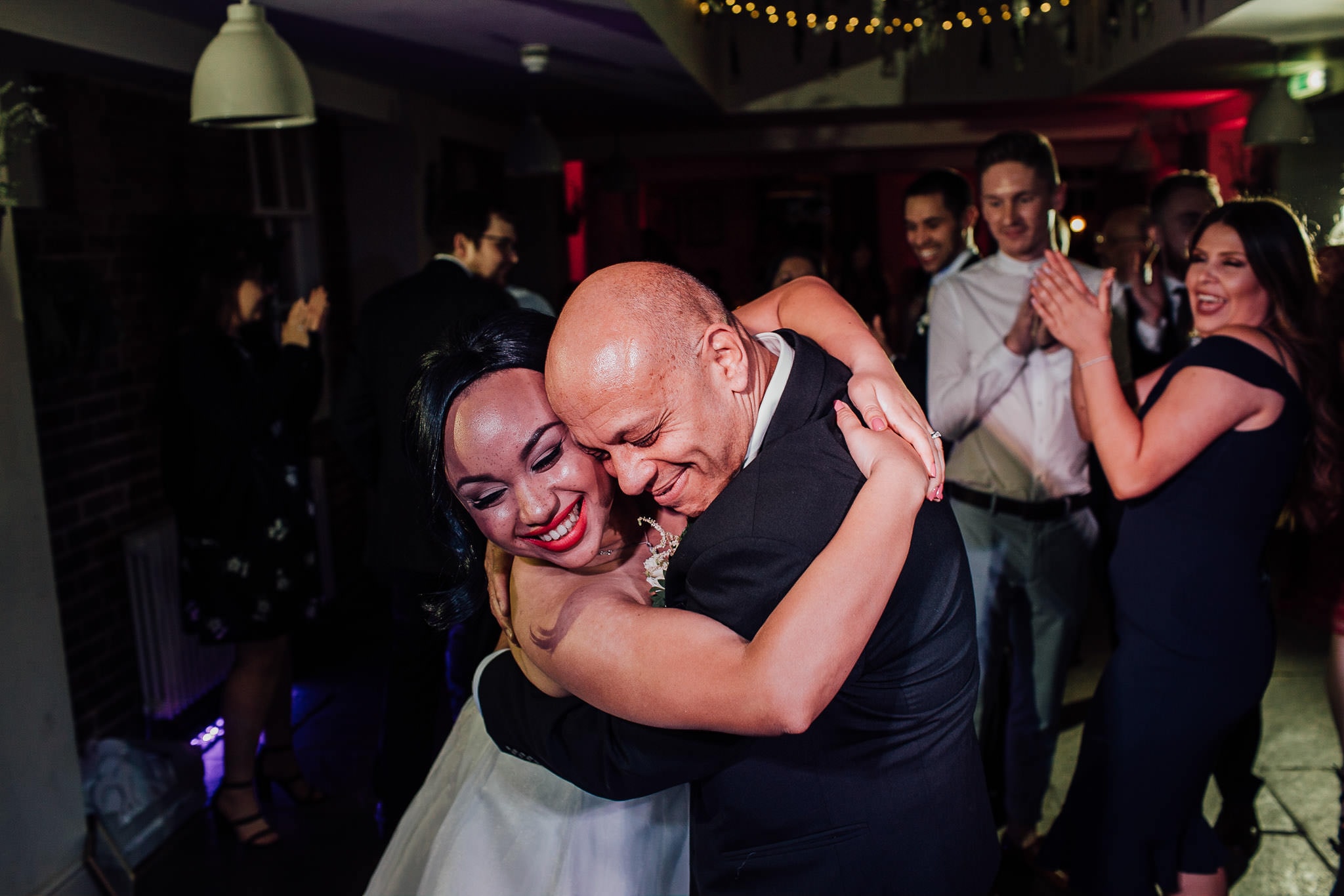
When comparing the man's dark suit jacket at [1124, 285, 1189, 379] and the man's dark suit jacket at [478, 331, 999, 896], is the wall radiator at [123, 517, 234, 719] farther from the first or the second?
the man's dark suit jacket at [1124, 285, 1189, 379]

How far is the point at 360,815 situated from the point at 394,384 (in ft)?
4.61

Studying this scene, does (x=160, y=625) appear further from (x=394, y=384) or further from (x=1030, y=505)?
(x=1030, y=505)

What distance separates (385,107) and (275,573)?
3.34m

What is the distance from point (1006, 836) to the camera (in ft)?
9.61

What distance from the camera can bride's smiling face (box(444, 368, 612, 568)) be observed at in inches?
56.0

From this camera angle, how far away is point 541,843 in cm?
161

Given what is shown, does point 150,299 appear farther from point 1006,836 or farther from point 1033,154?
point 1006,836

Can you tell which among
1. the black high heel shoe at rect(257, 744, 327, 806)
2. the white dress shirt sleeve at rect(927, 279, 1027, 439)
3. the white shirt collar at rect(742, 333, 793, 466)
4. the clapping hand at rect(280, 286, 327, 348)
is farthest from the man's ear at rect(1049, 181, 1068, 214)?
the black high heel shoe at rect(257, 744, 327, 806)

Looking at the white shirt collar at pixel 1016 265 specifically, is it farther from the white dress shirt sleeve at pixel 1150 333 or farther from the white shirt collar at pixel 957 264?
the white dress shirt sleeve at pixel 1150 333

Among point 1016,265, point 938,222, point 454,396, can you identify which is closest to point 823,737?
point 454,396

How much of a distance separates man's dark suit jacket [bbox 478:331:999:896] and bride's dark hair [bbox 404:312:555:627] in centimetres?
33

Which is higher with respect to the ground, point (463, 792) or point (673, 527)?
point (673, 527)

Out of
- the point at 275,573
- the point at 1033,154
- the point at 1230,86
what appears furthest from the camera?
the point at 1230,86

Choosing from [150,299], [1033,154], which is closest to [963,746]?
[1033,154]
